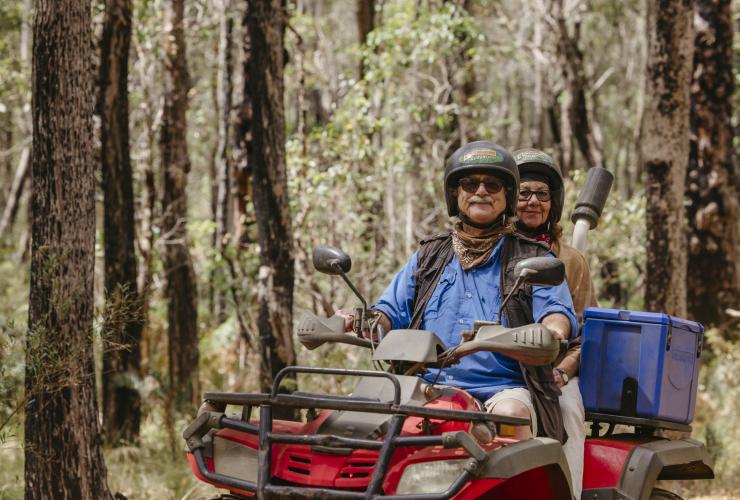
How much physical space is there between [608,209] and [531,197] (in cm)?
1031

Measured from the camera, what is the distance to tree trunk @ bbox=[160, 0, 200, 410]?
15047 mm

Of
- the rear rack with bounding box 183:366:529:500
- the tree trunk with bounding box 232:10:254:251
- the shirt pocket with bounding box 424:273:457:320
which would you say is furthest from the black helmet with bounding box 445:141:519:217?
the tree trunk with bounding box 232:10:254:251

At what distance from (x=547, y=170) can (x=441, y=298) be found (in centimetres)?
172

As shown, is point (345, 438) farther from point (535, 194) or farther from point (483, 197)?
point (535, 194)

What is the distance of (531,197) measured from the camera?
6.83 meters

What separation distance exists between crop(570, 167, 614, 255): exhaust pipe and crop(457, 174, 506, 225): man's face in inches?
70.1

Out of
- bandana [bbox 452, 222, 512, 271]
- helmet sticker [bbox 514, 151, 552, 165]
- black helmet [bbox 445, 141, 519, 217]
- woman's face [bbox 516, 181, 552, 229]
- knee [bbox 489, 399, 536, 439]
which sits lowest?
knee [bbox 489, 399, 536, 439]

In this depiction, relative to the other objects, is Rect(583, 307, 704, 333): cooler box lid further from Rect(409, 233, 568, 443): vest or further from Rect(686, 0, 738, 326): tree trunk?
Rect(686, 0, 738, 326): tree trunk

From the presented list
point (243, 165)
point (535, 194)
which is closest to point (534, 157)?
point (535, 194)

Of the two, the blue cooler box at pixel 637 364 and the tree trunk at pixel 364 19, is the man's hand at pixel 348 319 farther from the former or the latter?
the tree trunk at pixel 364 19

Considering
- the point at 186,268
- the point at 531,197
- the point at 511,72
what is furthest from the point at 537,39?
the point at 531,197

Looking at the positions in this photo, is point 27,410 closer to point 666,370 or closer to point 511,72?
point 666,370

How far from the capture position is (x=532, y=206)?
682 centimetres

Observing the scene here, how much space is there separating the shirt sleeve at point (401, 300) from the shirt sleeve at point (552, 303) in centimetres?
76
